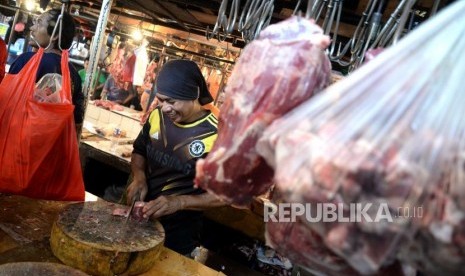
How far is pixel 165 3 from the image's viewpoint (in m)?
3.29

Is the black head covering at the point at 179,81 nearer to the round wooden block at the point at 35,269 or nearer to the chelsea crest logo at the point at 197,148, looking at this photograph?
the chelsea crest logo at the point at 197,148

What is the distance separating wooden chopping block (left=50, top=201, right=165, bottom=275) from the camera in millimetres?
1785

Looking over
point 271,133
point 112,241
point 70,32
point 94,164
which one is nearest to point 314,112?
point 271,133

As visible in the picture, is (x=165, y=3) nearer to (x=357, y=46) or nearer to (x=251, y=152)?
(x=357, y=46)

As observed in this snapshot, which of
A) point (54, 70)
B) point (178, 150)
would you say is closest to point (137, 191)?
point (178, 150)

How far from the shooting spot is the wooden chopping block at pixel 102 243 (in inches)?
70.3

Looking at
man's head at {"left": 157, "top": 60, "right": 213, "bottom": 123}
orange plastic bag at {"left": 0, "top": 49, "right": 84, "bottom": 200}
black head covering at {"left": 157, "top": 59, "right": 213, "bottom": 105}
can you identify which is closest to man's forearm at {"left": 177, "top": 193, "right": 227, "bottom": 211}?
man's head at {"left": 157, "top": 60, "right": 213, "bottom": 123}

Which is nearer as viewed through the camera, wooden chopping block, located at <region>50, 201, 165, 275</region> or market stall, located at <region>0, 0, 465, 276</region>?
market stall, located at <region>0, 0, 465, 276</region>

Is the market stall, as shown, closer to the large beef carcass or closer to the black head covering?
the large beef carcass

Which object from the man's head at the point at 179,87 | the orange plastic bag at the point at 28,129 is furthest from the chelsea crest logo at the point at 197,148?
the orange plastic bag at the point at 28,129

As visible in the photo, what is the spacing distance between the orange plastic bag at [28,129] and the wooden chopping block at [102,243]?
1.77 ft

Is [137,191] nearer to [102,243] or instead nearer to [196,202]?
[196,202]

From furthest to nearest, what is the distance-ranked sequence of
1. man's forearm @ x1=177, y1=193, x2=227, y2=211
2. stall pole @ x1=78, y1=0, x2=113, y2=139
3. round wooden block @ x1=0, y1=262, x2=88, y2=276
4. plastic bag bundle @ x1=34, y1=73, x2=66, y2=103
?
stall pole @ x1=78, y1=0, x2=113, y2=139, man's forearm @ x1=177, y1=193, x2=227, y2=211, plastic bag bundle @ x1=34, y1=73, x2=66, y2=103, round wooden block @ x1=0, y1=262, x2=88, y2=276

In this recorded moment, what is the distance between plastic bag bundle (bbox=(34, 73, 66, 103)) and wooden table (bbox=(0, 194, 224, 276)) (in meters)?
0.74
